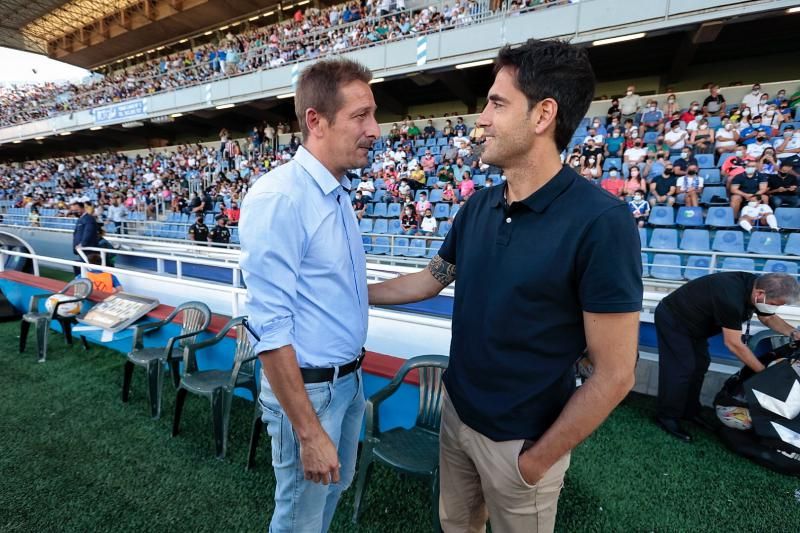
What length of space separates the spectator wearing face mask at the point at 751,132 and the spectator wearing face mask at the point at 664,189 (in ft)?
5.70

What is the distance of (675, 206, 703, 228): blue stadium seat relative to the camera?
6.58 metres

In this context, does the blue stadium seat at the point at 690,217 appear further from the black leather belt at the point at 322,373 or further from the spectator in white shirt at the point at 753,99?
the black leather belt at the point at 322,373

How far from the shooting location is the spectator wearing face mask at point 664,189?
6.93 metres

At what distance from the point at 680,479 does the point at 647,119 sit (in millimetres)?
9018

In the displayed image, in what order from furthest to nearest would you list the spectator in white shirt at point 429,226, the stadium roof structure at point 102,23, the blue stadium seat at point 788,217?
the stadium roof structure at point 102,23 → the spectator in white shirt at point 429,226 → the blue stadium seat at point 788,217

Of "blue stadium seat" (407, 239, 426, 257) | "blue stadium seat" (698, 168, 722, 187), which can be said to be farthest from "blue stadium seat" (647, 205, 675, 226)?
"blue stadium seat" (407, 239, 426, 257)

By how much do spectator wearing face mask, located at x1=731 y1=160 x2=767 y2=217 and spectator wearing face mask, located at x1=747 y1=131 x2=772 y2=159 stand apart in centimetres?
61

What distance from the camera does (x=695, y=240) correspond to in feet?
20.2

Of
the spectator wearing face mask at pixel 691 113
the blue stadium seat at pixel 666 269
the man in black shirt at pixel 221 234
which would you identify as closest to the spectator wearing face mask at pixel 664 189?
the blue stadium seat at pixel 666 269

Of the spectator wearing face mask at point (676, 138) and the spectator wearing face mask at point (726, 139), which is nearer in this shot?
the spectator wearing face mask at point (726, 139)

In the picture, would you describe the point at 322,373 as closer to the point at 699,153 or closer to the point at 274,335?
the point at 274,335

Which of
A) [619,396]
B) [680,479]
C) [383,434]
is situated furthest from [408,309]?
[619,396]

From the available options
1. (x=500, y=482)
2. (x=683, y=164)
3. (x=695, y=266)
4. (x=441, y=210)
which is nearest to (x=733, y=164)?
(x=683, y=164)

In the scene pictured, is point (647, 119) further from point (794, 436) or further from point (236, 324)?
point (236, 324)
